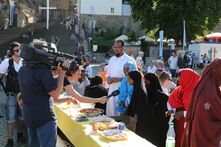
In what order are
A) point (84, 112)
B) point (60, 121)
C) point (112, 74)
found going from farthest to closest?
point (112, 74), point (60, 121), point (84, 112)

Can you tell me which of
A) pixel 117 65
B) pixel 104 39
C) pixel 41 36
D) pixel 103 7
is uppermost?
pixel 103 7

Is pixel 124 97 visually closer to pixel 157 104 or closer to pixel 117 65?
pixel 157 104

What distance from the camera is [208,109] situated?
456 cm

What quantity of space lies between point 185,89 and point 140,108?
804 mm

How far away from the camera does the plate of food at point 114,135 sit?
4812mm

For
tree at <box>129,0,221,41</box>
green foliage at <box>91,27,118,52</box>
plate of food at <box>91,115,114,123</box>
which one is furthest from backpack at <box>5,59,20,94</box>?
green foliage at <box>91,27,118,52</box>

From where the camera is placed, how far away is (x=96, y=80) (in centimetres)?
817

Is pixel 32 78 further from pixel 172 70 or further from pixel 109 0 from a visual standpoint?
pixel 109 0

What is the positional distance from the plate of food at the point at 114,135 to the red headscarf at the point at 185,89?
1.56 metres

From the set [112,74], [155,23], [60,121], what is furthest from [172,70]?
[155,23]

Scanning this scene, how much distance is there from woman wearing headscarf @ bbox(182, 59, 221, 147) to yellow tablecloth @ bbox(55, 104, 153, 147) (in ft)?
1.84

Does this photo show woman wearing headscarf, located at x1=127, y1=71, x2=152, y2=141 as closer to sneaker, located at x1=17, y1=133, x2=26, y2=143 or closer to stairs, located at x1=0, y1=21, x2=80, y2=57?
sneaker, located at x1=17, y1=133, x2=26, y2=143

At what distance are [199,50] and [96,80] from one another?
75.6 ft

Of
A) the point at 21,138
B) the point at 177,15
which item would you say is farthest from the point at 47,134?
the point at 177,15
